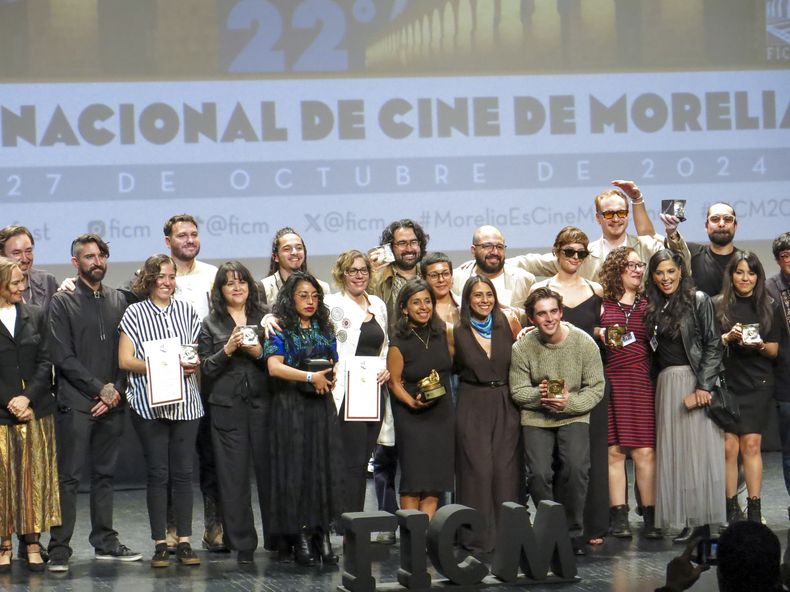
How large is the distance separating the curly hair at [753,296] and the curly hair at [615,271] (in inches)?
22.0

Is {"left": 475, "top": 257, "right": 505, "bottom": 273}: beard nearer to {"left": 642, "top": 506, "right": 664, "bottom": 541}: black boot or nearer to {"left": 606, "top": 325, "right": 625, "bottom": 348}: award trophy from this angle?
{"left": 606, "top": 325, "right": 625, "bottom": 348}: award trophy

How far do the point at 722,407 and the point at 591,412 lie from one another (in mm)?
688

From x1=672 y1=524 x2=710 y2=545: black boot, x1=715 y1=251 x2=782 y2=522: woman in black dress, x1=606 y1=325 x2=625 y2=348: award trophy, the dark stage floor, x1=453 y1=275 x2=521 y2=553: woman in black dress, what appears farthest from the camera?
x1=715 y1=251 x2=782 y2=522: woman in black dress

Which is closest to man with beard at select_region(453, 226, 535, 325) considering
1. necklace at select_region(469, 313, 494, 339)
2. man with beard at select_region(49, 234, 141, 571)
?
necklace at select_region(469, 313, 494, 339)

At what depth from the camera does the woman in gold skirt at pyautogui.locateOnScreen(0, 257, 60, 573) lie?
19.1 feet

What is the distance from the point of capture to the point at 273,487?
5875 mm

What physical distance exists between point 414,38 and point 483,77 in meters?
0.56

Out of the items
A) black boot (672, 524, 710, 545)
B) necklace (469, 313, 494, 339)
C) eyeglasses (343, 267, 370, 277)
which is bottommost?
black boot (672, 524, 710, 545)

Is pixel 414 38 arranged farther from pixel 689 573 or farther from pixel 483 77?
pixel 689 573

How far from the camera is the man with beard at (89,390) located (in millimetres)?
6059

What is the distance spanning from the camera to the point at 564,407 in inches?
236

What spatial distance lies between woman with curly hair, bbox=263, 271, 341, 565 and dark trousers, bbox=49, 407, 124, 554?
35.1 inches

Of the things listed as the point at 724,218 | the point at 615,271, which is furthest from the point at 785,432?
the point at 615,271

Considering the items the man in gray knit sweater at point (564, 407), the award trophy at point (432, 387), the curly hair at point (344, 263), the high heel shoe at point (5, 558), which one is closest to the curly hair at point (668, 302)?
the man in gray knit sweater at point (564, 407)
